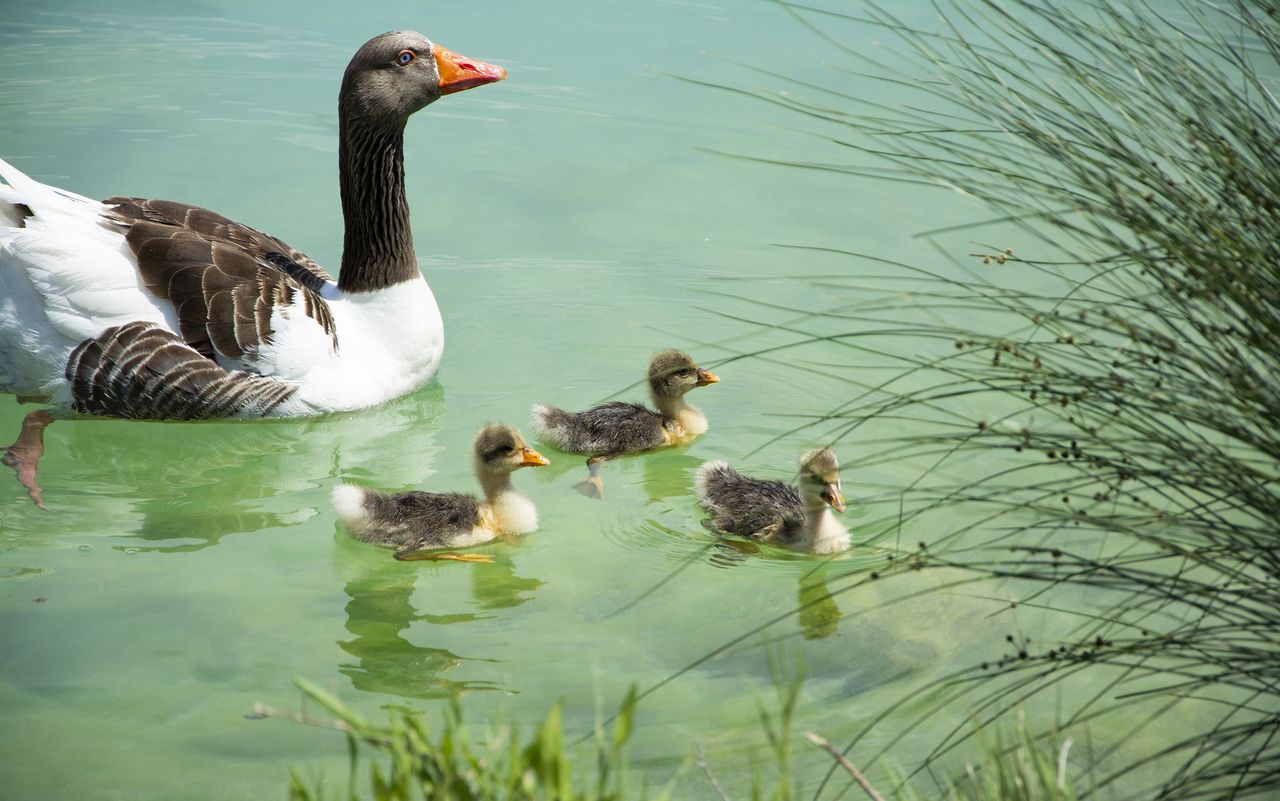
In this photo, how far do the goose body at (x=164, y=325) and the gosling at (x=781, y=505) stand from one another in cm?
187

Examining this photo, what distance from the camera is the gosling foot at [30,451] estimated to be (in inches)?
208

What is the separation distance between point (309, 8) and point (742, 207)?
570 centimetres

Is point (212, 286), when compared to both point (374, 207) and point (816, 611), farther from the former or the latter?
point (816, 611)

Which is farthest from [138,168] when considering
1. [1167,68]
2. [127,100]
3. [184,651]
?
[1167,68]

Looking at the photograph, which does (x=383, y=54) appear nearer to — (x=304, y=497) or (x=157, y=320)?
(x=157, y=320)

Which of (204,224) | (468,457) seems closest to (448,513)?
(468,457)

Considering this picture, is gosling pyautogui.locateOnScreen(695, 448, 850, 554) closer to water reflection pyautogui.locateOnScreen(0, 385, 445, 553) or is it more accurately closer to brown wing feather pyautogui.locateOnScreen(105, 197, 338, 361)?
water reflection pyautogui.locateOnScreen(0, 385, 445, 553)

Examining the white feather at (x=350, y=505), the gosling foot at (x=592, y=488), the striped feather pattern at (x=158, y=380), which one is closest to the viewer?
the white feather at (x=350, y=505)

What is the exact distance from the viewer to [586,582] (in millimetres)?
4719

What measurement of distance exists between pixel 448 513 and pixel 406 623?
57 centimetres

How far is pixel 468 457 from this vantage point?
5.79 meters

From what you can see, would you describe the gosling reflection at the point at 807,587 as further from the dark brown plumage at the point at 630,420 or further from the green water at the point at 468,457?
the dark brown plumage at the point at 630,420

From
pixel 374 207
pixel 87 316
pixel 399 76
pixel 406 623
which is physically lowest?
pixel 406 623

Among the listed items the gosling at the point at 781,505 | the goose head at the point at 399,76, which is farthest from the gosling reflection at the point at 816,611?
the goose head at the point at 399,76
